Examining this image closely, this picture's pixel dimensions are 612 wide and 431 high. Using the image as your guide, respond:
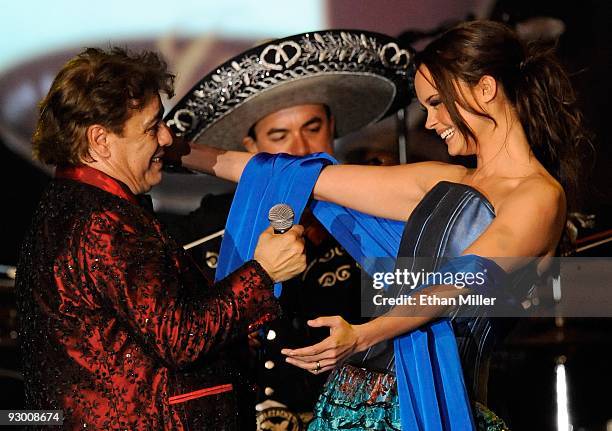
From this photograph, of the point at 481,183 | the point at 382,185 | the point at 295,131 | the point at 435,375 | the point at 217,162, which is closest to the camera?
the point at 435,375

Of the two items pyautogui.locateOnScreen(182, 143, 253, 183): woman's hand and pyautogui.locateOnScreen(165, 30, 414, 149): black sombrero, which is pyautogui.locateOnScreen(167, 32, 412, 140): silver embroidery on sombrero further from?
pyautogui.locateOnScreen(182, 143, 253, 183): woman's hand

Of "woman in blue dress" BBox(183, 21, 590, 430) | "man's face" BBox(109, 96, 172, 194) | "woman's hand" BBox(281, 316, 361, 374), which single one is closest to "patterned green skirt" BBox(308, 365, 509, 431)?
"woman in blue dress" BBox(183, 21, 590, 430)

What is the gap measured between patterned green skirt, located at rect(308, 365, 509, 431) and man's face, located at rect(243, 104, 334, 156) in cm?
90

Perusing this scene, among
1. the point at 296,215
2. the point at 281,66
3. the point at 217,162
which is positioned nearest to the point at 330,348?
the point at 296,215

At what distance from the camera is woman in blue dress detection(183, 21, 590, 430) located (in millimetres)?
1856

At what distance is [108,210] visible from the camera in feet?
5.53

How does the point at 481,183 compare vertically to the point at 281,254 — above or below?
above

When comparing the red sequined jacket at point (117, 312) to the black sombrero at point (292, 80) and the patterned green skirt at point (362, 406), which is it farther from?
the black sombrero at point (292, 80)

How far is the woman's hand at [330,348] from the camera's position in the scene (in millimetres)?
1711

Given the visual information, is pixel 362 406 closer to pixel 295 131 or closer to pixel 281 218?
pixel 281 218

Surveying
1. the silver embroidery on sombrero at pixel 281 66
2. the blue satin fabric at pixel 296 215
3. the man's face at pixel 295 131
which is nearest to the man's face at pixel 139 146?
the blue satin fabric at pixel 296 215

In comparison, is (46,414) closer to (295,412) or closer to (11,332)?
(295,412)

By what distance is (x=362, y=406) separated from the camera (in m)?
1.89

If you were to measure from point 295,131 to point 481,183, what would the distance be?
0.87 metres
